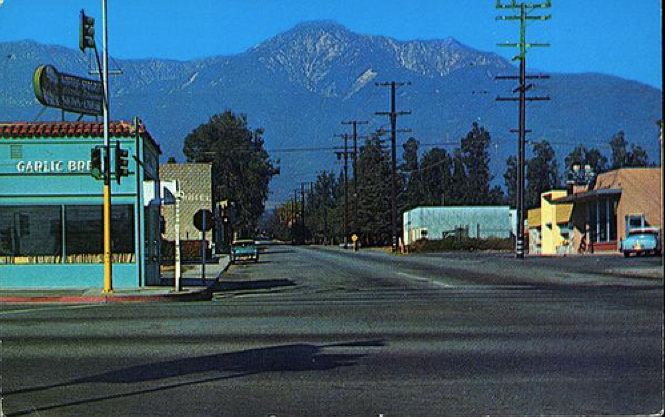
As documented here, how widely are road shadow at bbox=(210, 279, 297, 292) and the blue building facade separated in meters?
3.21

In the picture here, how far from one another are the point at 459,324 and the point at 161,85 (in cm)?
602

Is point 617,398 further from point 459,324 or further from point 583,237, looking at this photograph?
point 583,237

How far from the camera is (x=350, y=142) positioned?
90812 mm

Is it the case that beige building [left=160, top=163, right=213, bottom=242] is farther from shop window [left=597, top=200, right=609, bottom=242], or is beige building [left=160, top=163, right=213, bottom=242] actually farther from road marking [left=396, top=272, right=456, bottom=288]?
road marking [left=396, top=272, right=456, bottom=288]

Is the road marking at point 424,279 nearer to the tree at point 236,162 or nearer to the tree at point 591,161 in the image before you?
the tree at point 236,162

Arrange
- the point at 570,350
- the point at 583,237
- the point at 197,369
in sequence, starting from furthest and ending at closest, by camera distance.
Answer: the point at 583,237
the point at 570,350
the point at 197,369

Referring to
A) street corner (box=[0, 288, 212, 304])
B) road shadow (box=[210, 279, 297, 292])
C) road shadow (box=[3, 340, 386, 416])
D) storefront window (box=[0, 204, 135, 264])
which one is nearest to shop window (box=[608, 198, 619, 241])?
road shadow (box=[210, 279, 297, 292])

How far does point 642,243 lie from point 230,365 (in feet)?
123

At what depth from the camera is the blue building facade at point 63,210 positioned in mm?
26312

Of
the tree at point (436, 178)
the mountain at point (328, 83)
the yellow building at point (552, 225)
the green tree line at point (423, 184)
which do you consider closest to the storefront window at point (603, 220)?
the yellow building at point (552, 225)

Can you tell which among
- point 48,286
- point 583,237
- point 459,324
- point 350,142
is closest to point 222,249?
point 350,142

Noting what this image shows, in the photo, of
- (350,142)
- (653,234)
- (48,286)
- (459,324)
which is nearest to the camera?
(459,324)

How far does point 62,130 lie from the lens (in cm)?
2661

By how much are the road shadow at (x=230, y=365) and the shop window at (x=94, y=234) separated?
50.6 feet
